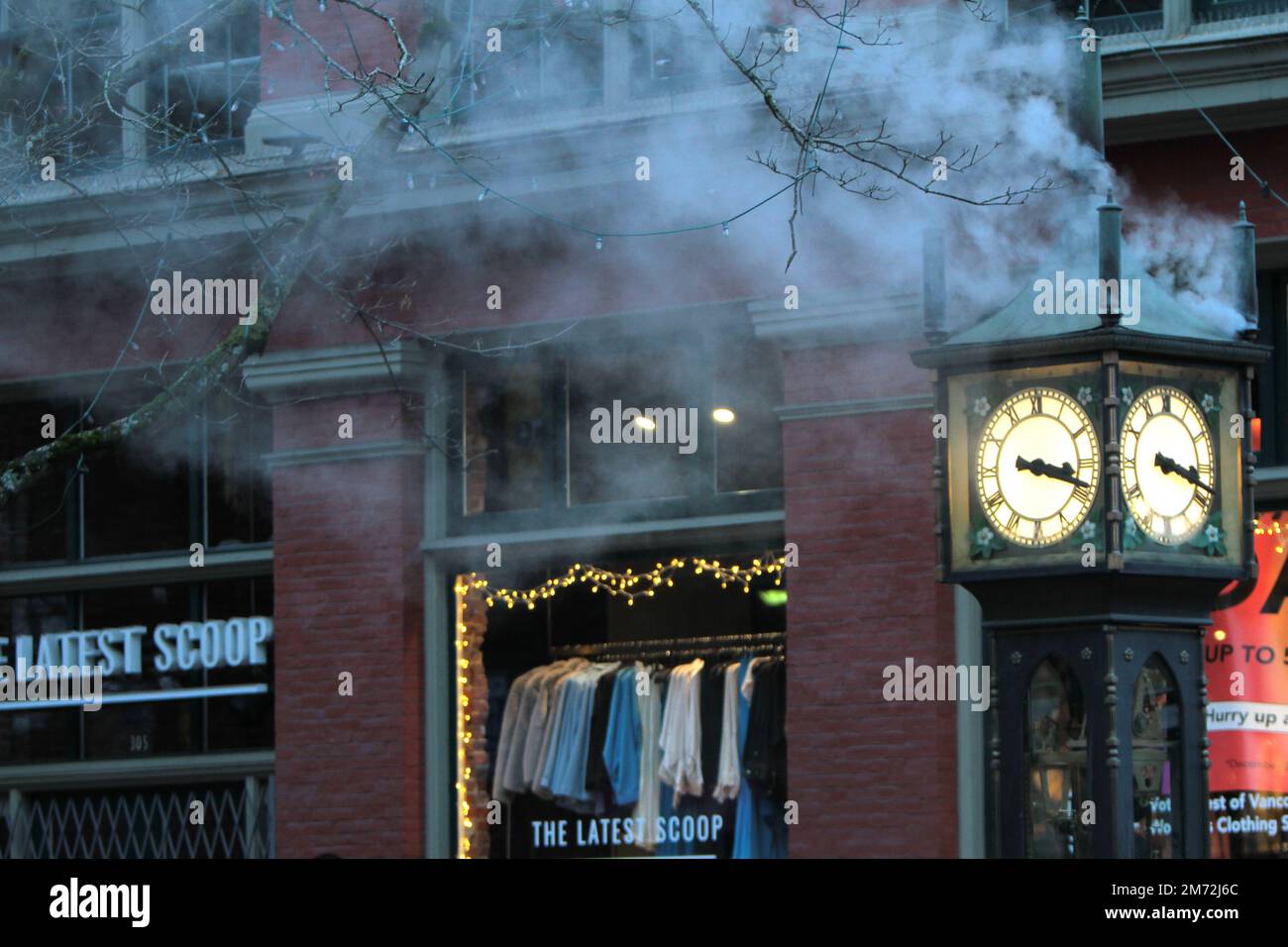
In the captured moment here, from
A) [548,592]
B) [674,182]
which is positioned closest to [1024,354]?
[674,182]

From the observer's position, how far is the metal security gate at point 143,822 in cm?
1126

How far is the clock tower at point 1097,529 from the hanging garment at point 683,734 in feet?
12.3

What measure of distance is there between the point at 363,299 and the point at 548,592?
1.77 meters

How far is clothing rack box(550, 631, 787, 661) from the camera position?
10156 millimetres

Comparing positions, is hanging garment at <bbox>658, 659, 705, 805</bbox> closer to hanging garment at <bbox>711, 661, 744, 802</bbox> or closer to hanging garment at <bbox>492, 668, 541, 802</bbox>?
hanging garment at <bbox>711, 661, 744, 802</bbox>

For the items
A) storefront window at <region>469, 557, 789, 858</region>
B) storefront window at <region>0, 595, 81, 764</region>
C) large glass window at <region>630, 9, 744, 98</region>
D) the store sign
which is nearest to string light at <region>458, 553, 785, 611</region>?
storefront window at <region>469, 557, 789, 858</region>

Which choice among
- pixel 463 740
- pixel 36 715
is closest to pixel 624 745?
pixel 463 740

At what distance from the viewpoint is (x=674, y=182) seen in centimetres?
1015

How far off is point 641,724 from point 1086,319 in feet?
15.0

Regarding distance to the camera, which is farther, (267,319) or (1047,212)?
(1047,212)

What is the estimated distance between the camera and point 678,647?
34.0ft

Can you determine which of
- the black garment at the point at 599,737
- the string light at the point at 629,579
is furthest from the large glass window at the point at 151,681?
the black garment at the point at 599,737

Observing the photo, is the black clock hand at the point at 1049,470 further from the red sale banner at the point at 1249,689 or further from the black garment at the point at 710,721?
the black garment at the point at 710,721
